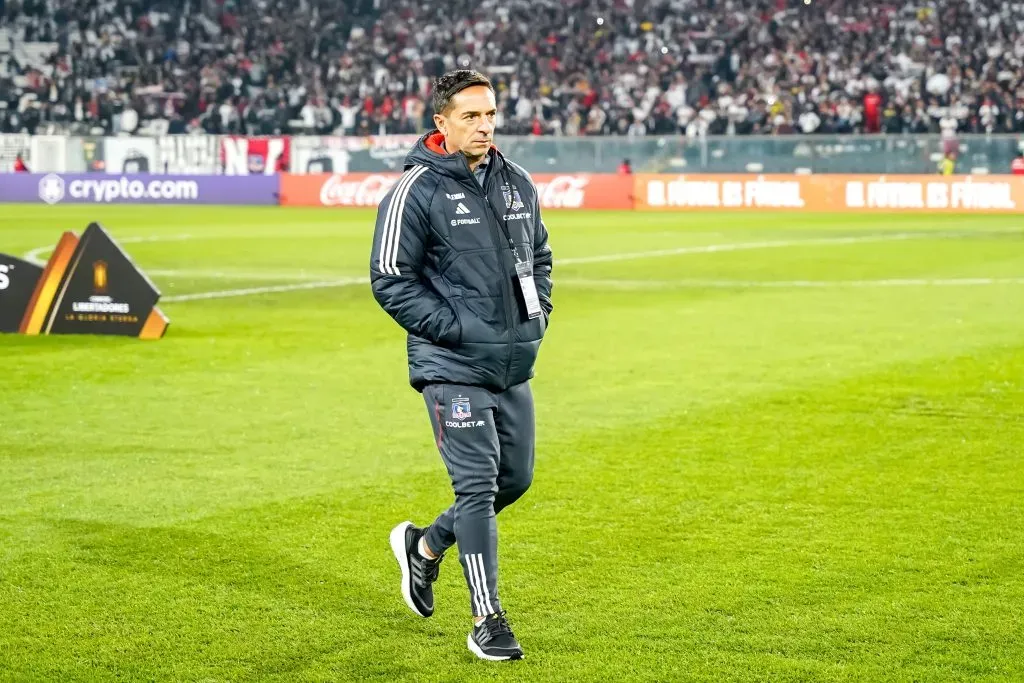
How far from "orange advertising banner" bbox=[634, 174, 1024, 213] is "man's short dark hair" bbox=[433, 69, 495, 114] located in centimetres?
3403

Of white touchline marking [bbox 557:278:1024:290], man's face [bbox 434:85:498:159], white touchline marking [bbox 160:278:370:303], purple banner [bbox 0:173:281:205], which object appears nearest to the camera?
man's face [bbox 434:85:498:159]

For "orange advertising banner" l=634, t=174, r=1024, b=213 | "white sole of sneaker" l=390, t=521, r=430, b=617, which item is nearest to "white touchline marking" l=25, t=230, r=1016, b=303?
"orange advertising banner" l=634, t=174, r=1024, b=213

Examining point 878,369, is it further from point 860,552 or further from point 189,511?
point 189,511

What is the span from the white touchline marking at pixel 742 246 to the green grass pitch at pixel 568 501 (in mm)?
7001

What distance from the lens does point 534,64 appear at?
49.7 meters

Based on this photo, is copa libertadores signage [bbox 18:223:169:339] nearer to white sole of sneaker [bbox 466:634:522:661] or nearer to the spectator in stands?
white sole of sneaker [bbox 466:634:522:661]

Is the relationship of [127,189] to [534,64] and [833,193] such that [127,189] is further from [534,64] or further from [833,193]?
[833,193]

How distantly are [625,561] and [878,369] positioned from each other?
6.11m

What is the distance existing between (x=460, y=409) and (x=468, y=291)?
1.31 ft

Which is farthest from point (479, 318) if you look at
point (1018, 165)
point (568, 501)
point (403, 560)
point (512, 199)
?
point (1018, 165)

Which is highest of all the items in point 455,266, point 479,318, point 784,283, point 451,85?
point 451,85

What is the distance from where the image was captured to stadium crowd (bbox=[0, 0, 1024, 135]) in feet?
145

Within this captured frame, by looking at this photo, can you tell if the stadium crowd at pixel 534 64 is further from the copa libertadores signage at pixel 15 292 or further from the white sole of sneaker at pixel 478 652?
the white sole of sneaker at pixel 478 652

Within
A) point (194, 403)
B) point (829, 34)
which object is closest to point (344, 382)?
point (194, 403)
